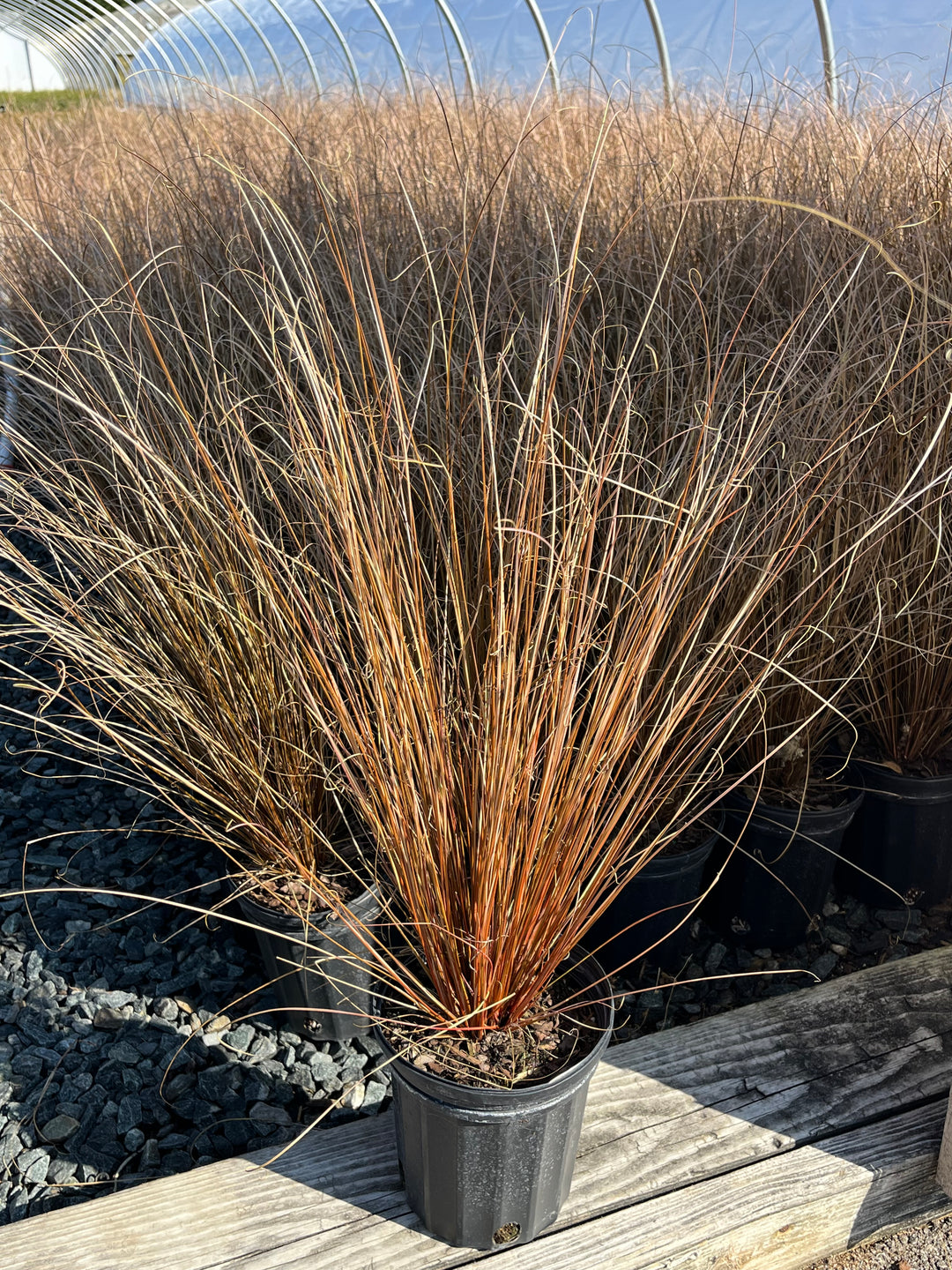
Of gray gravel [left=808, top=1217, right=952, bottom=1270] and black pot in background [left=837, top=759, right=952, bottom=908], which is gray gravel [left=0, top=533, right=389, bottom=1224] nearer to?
gray gravel [left=808, top=1217, right=952, bottom=1270]

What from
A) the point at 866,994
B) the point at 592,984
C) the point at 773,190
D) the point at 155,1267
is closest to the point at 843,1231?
the point at 866,994

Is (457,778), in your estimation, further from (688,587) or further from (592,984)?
(688,587)

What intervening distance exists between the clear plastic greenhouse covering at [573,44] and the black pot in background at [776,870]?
125 centimetres

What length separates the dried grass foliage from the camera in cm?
108

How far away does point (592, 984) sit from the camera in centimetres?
107

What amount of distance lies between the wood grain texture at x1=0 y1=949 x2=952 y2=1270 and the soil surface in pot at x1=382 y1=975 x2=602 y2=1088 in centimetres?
22

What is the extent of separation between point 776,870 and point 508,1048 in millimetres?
764

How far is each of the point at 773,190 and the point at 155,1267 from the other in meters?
2.86

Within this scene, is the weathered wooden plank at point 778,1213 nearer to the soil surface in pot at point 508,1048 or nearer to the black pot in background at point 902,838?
the soil surface in pot at point 508,1048

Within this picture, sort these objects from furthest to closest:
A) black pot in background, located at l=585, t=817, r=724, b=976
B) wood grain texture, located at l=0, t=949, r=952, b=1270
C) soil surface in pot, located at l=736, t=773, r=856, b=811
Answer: soil surface in pot, located at l=736, t=773, r=856, b=811, black pot in background, located at l=585, t=817, r=724, b=976, wood grain texture, located at l=0, t=949, r=952, b=1270

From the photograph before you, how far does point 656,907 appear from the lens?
1.59 metres

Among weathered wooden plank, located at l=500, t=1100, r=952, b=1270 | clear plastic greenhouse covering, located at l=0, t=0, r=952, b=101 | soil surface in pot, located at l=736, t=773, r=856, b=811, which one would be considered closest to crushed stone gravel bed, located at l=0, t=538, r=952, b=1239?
weathered wooden plank, located at l=500, t=1100, r=952, b=1270

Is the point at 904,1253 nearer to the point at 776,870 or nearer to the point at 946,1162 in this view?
the point at 946,1162

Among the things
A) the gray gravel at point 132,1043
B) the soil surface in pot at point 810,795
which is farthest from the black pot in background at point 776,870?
the gray gravel at point 132,1043
